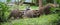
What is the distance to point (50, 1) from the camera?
9.70m

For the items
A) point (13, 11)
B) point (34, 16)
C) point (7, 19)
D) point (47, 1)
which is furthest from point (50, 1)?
point (7, 19)

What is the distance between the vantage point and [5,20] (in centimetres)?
626

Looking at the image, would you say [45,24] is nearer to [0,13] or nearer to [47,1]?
[0,13]

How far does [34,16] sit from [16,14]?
81cm

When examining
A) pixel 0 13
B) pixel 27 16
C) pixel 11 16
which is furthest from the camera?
pixel 27 16

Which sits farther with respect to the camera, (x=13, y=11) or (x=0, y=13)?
(x=13, y=11)

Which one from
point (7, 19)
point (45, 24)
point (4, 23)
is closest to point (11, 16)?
point (7, 19)

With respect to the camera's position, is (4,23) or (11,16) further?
(11,16)

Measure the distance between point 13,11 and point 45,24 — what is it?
2.08 m

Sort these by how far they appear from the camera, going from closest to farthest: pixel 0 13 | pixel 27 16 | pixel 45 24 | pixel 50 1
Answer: pixel 45 24
pixel 0 13
pixel 27 16
pixel 50 1

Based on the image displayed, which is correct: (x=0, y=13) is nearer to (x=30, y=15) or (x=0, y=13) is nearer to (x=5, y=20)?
(x=5, y=20)

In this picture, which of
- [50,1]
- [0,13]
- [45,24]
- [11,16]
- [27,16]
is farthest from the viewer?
[50,1]

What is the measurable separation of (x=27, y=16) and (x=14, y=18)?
27.4 inches

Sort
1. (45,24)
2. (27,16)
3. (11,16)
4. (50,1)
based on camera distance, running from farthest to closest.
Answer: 1. (50,1)
2. (27,16)
3. (11,16)
4. (45,24)
